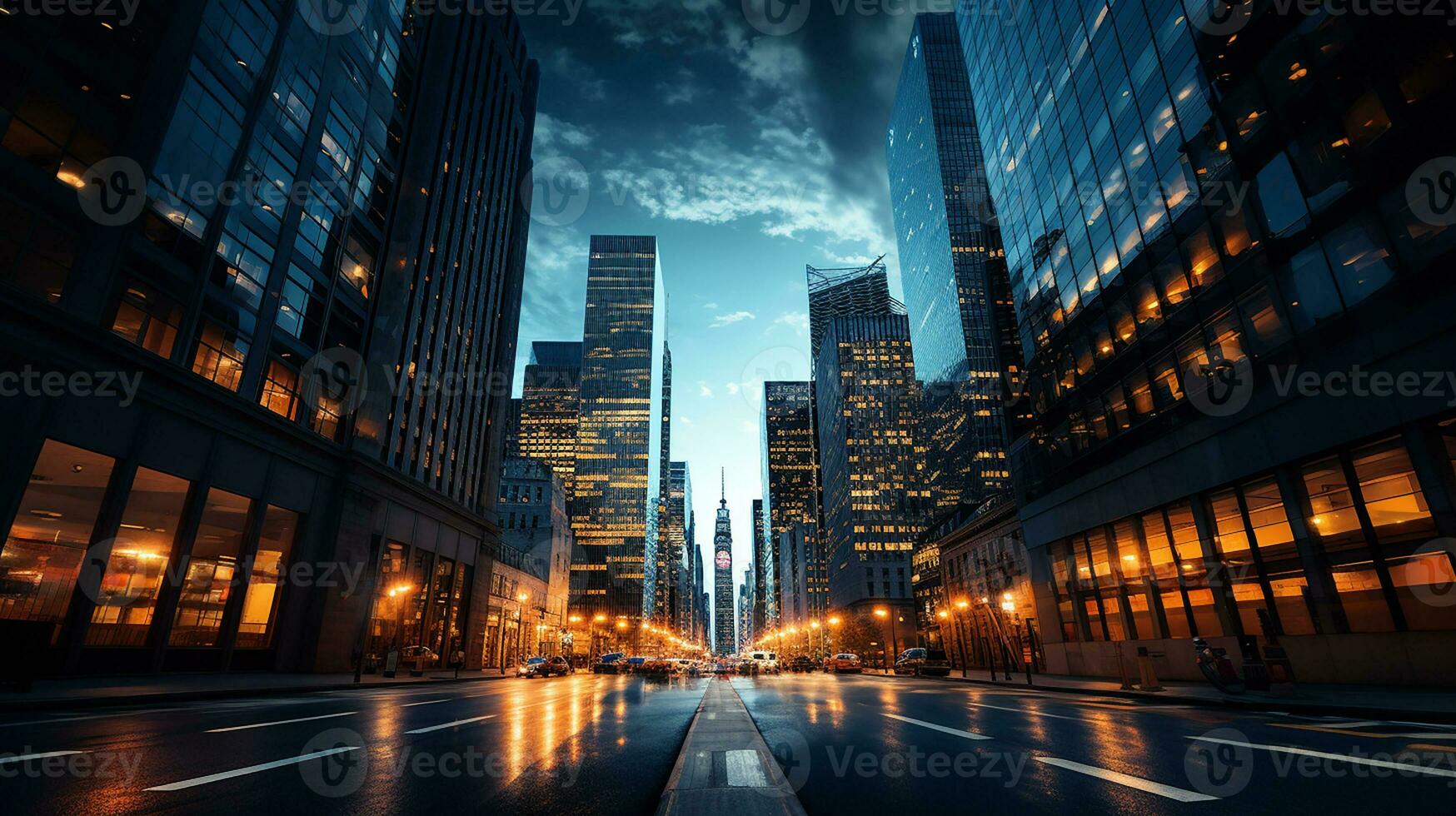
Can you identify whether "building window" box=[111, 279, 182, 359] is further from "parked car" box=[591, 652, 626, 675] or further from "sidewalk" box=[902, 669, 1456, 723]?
"parked car" box=[591, 652, 626, 675]

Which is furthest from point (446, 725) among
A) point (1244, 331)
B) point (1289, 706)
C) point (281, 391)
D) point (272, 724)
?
point (1244, 331)

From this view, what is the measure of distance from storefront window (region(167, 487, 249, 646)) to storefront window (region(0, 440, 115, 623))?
13.3 ft

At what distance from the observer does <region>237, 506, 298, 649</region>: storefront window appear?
29.2 m

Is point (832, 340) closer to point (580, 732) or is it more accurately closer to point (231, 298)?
point (231, 298)

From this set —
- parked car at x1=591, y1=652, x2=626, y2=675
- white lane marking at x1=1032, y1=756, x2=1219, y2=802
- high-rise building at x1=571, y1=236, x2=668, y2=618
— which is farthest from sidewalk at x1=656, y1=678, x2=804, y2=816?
high-rise building at x1=571, y1=236, x2=668, y2=618

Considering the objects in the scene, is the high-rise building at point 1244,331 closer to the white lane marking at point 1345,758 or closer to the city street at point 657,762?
the city street at point 657,762

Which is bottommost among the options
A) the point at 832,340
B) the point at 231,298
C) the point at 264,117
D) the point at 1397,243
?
the point at 1397,243

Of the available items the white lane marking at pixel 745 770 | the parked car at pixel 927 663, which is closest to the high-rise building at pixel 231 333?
the white lane marking at pixel 745 770

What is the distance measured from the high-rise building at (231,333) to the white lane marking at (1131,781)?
2214 centimetres

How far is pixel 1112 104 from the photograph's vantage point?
32.0m

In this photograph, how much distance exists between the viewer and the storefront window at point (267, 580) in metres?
29.2

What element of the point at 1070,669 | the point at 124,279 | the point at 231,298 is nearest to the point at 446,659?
the point at 231,298

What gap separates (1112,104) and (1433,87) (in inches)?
600

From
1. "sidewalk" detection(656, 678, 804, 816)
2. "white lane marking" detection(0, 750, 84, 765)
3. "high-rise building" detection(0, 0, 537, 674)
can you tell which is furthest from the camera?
"high-rise building" detection(0, 0, 537, 674)
